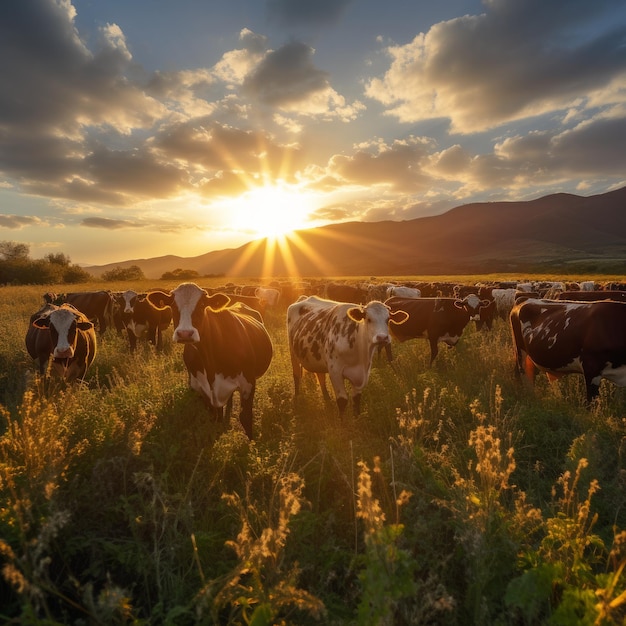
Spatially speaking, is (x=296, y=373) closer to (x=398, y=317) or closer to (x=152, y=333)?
(x=398, y=317)

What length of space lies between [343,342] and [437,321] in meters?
5.65

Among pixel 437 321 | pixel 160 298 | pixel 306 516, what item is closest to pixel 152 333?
pixel 160 298

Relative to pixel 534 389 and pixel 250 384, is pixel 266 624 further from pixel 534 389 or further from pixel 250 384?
pixel 534 389

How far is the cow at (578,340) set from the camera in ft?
20.3

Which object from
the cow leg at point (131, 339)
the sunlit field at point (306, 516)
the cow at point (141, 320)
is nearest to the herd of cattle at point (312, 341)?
the sunlit field at point (306, 516)

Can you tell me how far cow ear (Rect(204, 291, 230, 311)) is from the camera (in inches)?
206

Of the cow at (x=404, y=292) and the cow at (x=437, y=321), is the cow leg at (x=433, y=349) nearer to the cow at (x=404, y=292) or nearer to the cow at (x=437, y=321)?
the cow at (x=437, y=321)

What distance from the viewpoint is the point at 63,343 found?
6859 mm

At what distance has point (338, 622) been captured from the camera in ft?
7.71

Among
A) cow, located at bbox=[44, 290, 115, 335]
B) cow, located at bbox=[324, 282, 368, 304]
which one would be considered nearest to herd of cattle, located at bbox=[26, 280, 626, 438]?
cow, located at bbox=[44, 290, 115, 335]

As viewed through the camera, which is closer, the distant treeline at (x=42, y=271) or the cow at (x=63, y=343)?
the cow at (x=63, y=343)

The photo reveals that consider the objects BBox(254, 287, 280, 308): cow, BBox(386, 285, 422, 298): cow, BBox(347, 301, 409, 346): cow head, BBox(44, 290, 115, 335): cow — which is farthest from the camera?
BBox(254, 287, 280, 308): cow

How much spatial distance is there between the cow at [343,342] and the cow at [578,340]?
279cm

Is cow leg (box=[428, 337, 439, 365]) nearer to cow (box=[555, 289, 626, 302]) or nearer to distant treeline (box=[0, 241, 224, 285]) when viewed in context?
cow (box=[555, 289, 626, 302])
